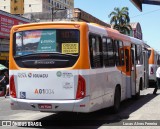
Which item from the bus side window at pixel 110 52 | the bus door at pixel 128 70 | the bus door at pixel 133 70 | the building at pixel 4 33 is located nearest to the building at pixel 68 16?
the building at pixel 4 33

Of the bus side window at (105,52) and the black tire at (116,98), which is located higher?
the bus side window at (105,52)

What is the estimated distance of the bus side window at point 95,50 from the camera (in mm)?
10312

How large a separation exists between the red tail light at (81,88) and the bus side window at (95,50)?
2.35 feet

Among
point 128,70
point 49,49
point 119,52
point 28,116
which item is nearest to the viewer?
point 49,49

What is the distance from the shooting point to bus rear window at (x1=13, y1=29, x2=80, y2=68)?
32.3 ft

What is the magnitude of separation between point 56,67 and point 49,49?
1.74ft

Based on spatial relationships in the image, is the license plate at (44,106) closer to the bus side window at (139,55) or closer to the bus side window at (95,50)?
the bus side window at (95,50)

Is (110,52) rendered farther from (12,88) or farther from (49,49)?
(12,88)

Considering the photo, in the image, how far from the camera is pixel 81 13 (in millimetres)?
54688

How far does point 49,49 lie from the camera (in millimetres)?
9969

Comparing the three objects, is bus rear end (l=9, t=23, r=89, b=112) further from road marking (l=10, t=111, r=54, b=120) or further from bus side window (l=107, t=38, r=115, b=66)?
bus side window (l=107, t=38, r=115, b=66)

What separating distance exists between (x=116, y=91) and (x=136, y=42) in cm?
478

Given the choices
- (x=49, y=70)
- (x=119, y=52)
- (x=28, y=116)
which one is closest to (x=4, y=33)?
(x=119, y=52)

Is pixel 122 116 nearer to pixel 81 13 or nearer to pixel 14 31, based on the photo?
pixel 14 31
